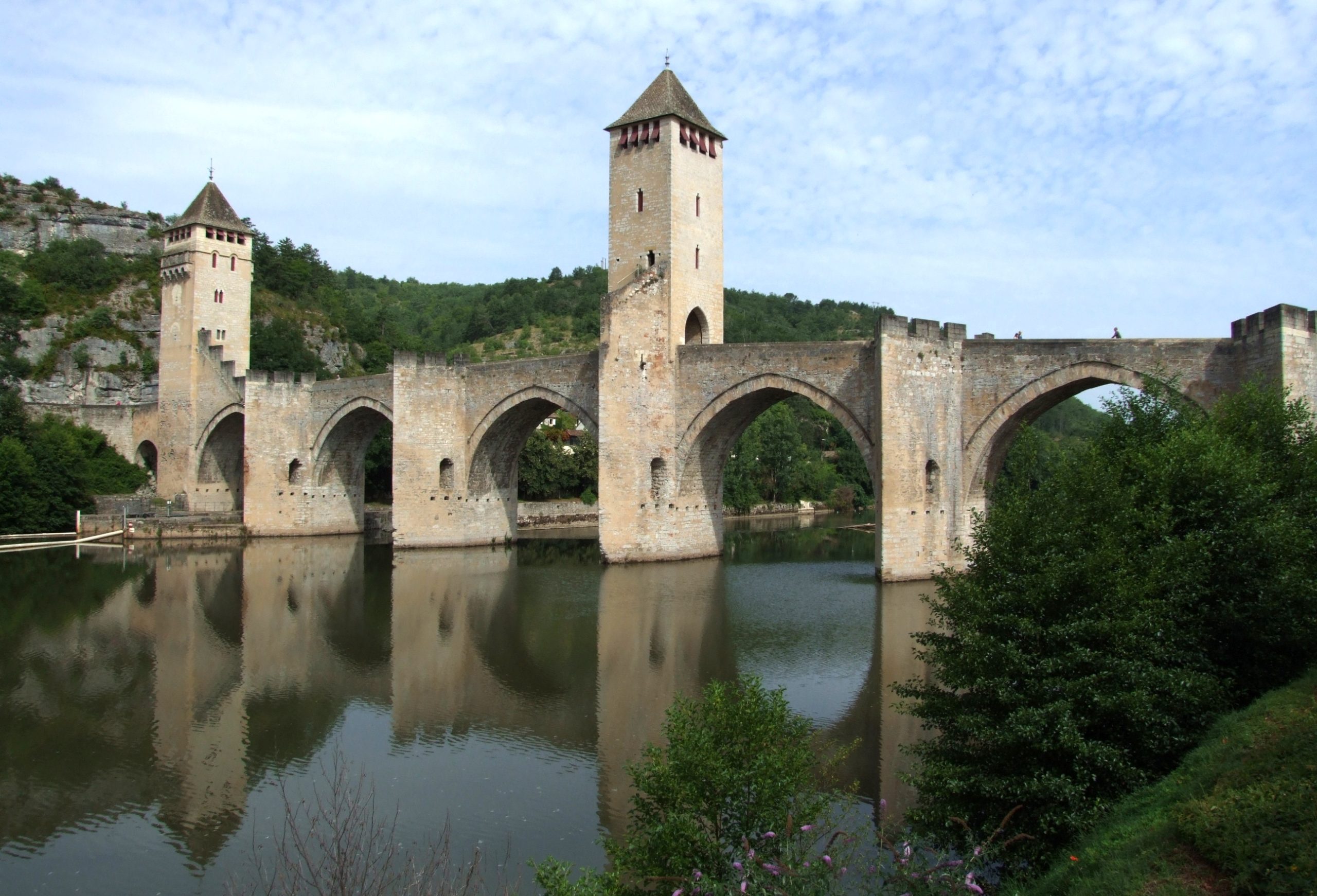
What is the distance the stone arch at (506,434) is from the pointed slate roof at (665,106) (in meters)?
7.58

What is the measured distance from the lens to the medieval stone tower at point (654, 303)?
965 inches

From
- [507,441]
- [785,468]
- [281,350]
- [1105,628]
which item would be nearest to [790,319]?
[785,468]

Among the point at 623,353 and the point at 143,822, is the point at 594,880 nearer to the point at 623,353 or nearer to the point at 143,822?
the point at 143,822

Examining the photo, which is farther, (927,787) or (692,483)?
(692,483)

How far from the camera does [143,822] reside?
8742mm

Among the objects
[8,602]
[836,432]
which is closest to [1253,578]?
[8,602]

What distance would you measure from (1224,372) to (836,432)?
141ft

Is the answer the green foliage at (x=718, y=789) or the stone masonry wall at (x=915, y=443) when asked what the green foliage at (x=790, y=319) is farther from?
the green foliage at (x=718, y=789)

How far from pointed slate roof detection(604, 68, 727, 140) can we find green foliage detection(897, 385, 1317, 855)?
17.2 m

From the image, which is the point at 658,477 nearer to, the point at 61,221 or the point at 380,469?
the point at 380,469

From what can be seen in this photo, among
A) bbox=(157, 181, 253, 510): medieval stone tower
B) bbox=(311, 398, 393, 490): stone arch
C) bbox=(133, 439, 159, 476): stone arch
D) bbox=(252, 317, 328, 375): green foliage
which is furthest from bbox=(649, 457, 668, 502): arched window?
bbox=(133, 439, 159, 476): stone arch

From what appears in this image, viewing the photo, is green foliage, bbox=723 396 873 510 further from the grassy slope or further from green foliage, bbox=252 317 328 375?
the grassy slope

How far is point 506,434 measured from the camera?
30719mm

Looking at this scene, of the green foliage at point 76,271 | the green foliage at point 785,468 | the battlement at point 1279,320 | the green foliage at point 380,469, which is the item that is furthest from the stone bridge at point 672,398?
the green foliage at point 76,271
